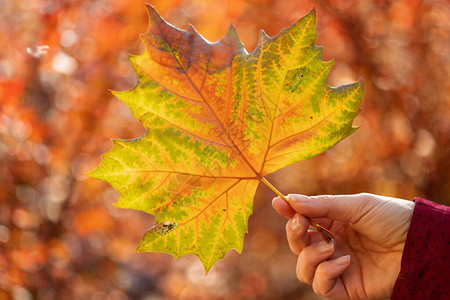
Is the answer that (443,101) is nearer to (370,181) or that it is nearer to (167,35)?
(370,181)

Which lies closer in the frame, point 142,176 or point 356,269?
point 142,176

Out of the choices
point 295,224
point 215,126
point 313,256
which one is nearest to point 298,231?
point 295,224

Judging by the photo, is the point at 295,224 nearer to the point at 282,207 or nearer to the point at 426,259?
the point at 282,207

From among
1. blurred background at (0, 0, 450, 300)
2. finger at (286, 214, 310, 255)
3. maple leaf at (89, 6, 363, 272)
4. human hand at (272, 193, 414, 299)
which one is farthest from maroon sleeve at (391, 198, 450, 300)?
blurred background at (0, 0, 450, 300)

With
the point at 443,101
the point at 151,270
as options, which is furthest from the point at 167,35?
the point at 151,270

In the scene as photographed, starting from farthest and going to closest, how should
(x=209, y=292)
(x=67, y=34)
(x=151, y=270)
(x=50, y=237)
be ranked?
(x=151, y=270)
(x=209, y=292)
(x=50, y=237)
(x=67, y=34)

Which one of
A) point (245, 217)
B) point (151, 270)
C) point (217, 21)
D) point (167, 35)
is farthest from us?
point (151, 270)
